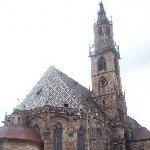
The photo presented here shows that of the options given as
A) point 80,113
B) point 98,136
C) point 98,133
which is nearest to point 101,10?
point 80,113

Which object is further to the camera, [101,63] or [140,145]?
[101,63]

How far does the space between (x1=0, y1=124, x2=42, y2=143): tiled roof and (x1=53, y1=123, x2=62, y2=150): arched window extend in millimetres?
1894

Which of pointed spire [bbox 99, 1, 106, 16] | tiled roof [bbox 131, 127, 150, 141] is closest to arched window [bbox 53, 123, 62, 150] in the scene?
tiled roof [bbox 131, 127, 150, 141]

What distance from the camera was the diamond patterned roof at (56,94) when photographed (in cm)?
4244

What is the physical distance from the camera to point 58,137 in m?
39.8

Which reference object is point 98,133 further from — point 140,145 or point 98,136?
point 140,145

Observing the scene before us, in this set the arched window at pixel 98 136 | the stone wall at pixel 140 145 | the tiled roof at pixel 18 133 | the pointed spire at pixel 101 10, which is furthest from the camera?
the pointed spire at pixel 101 10

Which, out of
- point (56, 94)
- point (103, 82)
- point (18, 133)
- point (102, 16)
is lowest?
point (18, 133)

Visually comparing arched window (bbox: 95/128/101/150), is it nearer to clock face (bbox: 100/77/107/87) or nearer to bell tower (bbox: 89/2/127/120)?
bell tower (bbox: 89/2/127/120)

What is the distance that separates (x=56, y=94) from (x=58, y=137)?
5999 mm

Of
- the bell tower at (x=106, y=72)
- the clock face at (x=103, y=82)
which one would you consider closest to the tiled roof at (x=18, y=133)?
the bell tower at (x=106, y=72)

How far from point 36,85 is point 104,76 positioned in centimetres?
1072

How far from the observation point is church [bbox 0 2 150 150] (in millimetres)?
39156

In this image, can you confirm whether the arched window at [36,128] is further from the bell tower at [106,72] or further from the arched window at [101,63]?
the arched window at [101,63]
